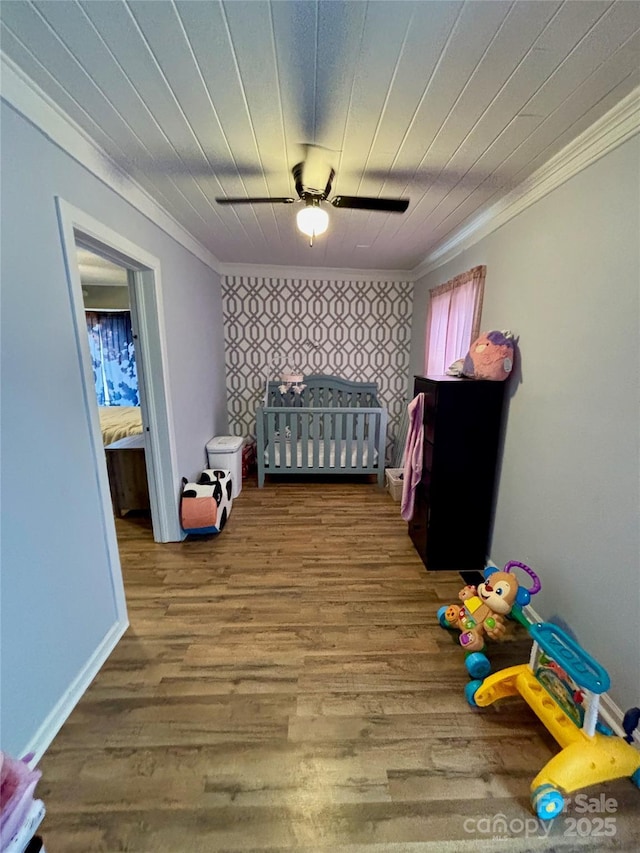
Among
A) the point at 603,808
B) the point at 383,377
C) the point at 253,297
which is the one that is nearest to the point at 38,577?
the point at 603,808

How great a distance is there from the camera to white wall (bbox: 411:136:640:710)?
49.8 inches

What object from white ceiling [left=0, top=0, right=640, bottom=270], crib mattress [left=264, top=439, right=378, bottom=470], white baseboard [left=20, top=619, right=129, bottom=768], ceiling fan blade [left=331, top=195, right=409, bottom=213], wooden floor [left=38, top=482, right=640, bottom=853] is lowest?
wooden floor [left=38, top=482, right=640, bottom=853]

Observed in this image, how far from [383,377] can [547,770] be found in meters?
3.61

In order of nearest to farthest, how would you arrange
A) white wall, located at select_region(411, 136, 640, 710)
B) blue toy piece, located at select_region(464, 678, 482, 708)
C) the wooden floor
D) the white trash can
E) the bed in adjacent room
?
the wooden floor → white wall, located at select_region(411, 136, 640, 710) → blue toy piece, located at select_region(464, 678, 482, 708) → the bed in adjacent room → the white trash can

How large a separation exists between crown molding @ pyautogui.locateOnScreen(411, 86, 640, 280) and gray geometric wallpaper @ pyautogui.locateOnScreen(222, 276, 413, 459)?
1497 mm

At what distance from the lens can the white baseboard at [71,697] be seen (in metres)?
1.23

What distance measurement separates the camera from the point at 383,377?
4.27 metres

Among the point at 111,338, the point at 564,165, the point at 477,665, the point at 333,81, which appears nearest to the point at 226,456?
the point at 477,665

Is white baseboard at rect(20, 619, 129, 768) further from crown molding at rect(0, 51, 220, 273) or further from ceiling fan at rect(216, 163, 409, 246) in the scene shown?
ceiling fan at rect(216, 163, 409, 246)

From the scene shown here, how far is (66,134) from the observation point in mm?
1356

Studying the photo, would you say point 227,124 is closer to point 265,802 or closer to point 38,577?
point 38,577

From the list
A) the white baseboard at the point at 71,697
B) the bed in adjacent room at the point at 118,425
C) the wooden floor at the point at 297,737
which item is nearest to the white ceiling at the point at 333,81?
the bed in adjacent room at the point at 118,425

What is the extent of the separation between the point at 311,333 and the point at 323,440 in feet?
4.53

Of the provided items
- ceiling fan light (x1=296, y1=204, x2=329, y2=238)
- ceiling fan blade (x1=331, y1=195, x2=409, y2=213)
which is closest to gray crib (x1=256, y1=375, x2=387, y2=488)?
ceiling fan light (x1=296, y1=204, x2=329, y2=238)
